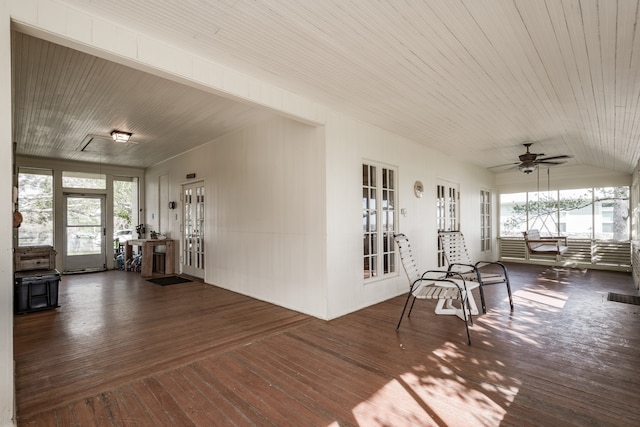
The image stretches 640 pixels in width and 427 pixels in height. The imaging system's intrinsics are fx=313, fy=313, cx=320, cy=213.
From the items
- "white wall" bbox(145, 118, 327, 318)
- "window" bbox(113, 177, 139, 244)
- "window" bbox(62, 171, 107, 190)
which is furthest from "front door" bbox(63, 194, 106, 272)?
"white wall" bbox(145, 118, 327, 318)

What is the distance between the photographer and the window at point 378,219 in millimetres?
4539

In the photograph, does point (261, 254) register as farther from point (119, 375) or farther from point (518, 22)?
point (518, 22)

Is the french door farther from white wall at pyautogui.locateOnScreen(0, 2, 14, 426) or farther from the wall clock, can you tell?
white wall at pyautogui.locateOnScreen(0, 2, 14, 426)

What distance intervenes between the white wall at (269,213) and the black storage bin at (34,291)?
2.31 metres

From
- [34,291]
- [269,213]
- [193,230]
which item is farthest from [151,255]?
[269,213]

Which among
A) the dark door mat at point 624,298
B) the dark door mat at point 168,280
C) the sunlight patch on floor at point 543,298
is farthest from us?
the dark door mat at point 168,280

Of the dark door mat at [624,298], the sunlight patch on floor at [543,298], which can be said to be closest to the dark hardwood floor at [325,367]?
the sunlight patch on floor at [543,298]

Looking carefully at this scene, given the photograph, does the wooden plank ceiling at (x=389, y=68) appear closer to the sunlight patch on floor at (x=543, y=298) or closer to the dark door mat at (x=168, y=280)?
the sunlight patch on floor at (x=543, y=298)

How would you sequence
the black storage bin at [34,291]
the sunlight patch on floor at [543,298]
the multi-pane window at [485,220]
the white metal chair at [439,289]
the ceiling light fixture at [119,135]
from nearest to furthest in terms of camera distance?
1. the white metal chair at [439,289]
2. the black storage bin at [34,291]
3. the sunlight patch on floor at [543,298]
4. the ceiling light fixture at [119,135]
5. the multi-pane window at [485,220]

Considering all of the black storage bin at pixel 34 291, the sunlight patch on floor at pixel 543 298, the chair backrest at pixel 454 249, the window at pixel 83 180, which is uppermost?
the window at pixel 83 180

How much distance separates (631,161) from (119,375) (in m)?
8.83

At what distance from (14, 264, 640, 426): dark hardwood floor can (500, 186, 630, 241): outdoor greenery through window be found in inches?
172

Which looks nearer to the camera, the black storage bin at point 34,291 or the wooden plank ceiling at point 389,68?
the wooden plank ceiling at point 389,68

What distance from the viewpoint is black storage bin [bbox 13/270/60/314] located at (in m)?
4.11
